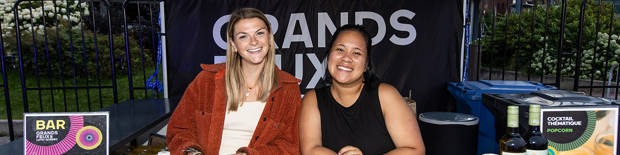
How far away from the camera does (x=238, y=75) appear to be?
180 cm

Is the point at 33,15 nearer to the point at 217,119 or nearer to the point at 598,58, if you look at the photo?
the point at 217,119

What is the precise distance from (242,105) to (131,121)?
2.53 ft

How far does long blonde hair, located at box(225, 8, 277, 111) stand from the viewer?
1750 millimetres

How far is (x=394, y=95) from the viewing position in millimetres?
1649

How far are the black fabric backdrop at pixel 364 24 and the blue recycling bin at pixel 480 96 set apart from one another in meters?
0.41

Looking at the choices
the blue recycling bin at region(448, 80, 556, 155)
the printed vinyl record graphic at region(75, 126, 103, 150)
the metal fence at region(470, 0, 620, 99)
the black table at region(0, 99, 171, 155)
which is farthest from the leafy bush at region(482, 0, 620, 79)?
the printed vinyl record graphic at region(75, 126, 103, 150)

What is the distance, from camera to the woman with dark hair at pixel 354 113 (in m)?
1.61

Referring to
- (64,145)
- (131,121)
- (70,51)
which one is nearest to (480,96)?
(131,121)

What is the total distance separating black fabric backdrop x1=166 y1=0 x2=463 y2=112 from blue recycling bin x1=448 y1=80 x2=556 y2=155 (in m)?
0.41

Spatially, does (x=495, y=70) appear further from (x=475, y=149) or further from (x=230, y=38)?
(x=230, y=38)

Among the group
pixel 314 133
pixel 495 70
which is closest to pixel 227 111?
pixel 314 133

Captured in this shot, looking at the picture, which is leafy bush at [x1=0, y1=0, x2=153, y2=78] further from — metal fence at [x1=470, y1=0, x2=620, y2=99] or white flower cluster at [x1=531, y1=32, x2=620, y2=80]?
white flower cluster at [x1=531, y1=32, x2=620, y2=80]

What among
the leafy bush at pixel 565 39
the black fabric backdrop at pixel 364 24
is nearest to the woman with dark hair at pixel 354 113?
the black fabric backdrop at pixel 364 24

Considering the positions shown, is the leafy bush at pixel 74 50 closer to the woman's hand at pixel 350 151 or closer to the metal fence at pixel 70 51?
the metal fence at pixel 70 51
